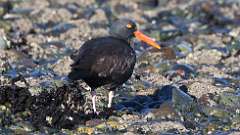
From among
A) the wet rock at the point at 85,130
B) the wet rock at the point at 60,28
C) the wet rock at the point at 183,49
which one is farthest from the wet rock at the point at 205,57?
the wet rock at the point at 85,130

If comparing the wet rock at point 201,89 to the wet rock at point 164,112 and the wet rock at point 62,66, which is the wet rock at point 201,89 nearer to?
the wet rock at point 164,112

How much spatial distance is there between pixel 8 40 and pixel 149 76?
3.05 meters

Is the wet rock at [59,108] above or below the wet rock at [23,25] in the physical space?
below

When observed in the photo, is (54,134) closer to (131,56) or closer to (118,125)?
(118,125)

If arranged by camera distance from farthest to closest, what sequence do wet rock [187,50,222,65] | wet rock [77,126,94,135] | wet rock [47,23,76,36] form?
wet rock [47,23,76,36] < wet rock [187,50,222,65] < wet rock [77,126,94,135]

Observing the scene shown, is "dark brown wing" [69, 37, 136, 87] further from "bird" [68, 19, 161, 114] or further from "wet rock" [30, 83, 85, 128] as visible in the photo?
"wet rock" [30, 83, 85, 128]

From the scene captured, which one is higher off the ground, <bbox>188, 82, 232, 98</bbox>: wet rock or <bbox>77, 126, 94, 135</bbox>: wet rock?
<bbox>188, 82, 232, 98</bbox>: wet rock

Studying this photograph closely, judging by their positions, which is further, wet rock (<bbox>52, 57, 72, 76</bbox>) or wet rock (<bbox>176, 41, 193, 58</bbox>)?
wet rock (<bbox>176, 41, 193, 58</bbox>)

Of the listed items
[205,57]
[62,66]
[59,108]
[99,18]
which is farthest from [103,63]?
[99,18]

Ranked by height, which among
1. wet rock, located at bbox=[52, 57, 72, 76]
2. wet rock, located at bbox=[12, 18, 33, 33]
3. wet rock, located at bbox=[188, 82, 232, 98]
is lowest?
wet rock, located at bbox=[188, 82, 232, 98]

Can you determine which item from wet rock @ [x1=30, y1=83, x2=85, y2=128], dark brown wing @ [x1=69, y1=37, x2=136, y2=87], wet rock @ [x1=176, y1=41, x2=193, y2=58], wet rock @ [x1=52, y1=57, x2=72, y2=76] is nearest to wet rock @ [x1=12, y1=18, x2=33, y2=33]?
wet rock @ [x1=176, y1=41, x2=193, y2=58]

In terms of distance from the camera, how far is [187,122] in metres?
8.58

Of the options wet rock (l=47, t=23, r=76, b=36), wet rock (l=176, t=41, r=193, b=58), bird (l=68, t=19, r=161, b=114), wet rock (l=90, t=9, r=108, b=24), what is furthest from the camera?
wet rock (l=90, t=9, r=108, b=24)

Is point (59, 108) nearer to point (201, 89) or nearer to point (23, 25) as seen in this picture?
point (201, 89)
